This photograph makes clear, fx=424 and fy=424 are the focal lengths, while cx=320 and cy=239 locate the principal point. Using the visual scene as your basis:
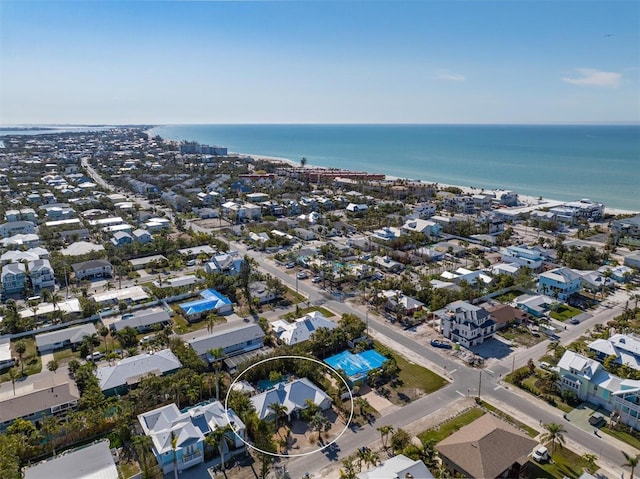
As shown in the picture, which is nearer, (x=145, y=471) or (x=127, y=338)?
(x=145, y=471)

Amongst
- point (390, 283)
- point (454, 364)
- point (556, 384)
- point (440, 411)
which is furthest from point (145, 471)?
point (390, 283)

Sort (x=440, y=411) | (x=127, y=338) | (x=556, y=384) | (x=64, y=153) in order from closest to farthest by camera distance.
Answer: (x=440, y=411), (x=556, y=384), (x=127, y=338), (x=64, y=153)

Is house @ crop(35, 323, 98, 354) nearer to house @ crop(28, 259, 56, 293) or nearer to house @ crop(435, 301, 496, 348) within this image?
Result: house @ crop(28, 259, 56, 293)

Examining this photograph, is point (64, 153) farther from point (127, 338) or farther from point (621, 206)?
point (621, 206)

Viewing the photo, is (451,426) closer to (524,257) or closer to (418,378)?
(418,378)

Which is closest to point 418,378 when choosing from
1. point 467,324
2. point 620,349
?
point 467,324
